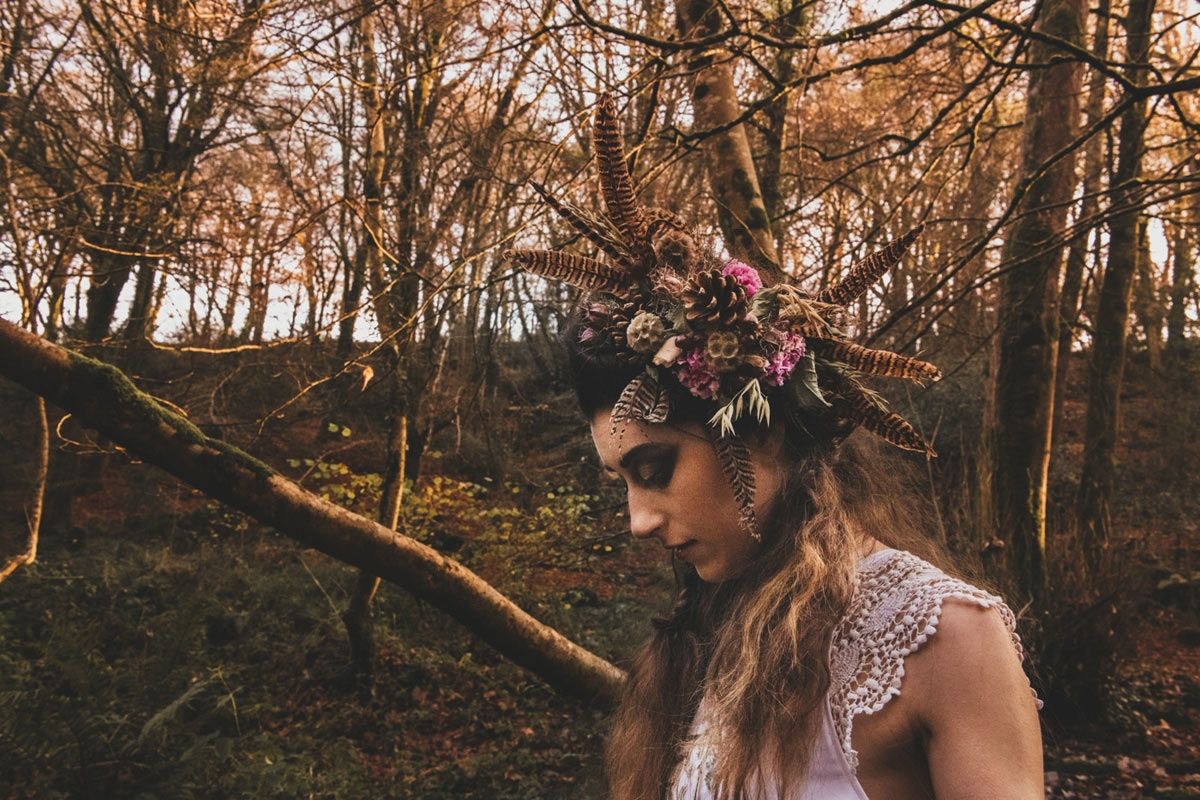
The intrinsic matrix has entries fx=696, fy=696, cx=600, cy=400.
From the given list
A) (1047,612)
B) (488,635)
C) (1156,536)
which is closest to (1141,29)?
(1047,612)

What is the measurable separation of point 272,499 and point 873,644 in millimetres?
2426

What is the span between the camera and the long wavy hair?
4.52 feet

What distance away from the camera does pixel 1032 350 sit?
4.80 meters

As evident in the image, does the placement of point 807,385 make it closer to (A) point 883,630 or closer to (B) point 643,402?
(B) point 643,402

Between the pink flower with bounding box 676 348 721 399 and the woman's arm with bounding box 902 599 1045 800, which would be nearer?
the woman's arm with bounding box 902 599 1045 800

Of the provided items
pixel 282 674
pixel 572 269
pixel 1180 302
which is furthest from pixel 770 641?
pixel 1180 302

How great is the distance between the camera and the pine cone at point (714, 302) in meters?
1.54

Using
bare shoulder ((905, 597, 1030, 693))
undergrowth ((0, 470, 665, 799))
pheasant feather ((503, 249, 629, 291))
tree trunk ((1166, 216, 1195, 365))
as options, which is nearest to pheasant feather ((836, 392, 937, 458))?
bare shoulder ((905, 597, 1030, 693))

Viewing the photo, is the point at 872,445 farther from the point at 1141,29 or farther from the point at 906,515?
the point at 1141,29

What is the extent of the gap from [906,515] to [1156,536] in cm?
1052

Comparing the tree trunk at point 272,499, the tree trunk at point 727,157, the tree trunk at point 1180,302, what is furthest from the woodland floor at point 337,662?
the tree trunk at point 1180,302

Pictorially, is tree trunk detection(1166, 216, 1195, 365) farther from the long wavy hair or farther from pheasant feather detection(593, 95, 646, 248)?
pheasant feather detection(593, 95, 646, 248)

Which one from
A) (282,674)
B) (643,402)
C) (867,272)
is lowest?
(282,674)

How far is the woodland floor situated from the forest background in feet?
0.12
